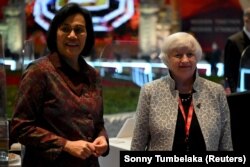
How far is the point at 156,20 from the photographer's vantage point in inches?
531

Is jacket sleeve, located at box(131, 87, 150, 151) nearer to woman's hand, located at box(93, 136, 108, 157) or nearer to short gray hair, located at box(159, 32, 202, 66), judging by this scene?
short gray hair, located at box(159, 32, 202, 66)

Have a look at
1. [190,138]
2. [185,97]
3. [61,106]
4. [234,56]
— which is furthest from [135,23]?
[61,106]

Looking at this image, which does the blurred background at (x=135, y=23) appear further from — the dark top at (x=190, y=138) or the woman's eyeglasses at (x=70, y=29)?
the woman's eyeglasses at (x=70, y=29)

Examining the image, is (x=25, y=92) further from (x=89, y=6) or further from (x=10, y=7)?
(x=10, y=7)

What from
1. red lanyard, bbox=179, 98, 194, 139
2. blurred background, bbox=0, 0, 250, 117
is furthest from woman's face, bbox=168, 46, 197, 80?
blurred background, bbox=0, 0, 250, 117

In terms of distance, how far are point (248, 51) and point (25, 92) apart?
11.2 ft

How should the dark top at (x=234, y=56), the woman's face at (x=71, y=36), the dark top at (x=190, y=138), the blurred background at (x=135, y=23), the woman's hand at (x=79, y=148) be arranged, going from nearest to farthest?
the woman's hand at (x=79, y=148) < the woman's face at (x=71, y=36) < the dark top at (x=190, y=138) < the dark top at (x=234, y=56) < the blurred background at (x=135, y=23)

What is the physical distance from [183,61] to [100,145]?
687mm

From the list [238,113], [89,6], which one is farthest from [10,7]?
[238,113]

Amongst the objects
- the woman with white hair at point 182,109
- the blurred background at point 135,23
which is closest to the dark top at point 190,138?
the woman with white hair at point 182,109

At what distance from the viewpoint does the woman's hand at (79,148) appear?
229 centimetres

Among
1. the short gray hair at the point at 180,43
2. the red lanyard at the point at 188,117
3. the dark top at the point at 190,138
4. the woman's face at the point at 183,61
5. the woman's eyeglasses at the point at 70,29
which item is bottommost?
the dark top at the point at 190,138

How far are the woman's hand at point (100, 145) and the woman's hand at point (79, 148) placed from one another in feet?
0.22

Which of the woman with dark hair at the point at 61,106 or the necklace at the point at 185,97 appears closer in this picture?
the woman with dark hair at the point at 61,106
